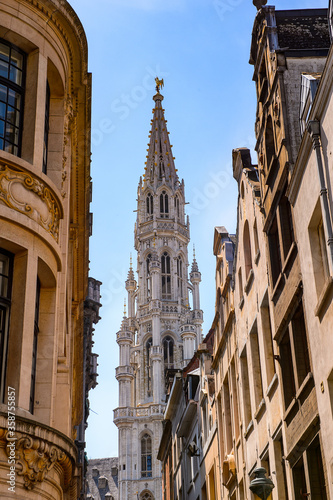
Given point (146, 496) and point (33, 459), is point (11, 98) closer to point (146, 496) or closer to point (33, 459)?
point (33, 459)

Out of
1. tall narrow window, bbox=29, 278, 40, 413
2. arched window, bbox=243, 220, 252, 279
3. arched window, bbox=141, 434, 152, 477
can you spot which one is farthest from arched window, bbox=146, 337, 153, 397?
tall narrow window, bbox=29, 278, 40, 413

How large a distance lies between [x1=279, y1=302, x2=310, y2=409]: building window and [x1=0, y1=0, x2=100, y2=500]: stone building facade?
5480 mm

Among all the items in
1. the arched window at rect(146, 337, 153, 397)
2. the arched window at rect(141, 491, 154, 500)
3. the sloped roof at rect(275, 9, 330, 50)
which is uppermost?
the arched window at rect(146, 337, 153, 397)

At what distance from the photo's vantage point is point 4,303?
15609mm

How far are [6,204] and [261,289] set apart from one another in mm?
9645

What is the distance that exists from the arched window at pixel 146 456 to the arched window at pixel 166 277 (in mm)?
30006

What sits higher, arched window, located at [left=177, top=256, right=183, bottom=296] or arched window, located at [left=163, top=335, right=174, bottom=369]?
arched window, located at [left=177, top=256, right=183, bottom=296]

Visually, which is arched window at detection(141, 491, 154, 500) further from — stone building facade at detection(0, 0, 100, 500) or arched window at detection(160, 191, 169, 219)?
stone building facade at detection(0, 0, 100, 500)

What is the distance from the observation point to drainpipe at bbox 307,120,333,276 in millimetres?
15492

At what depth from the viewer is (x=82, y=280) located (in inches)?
1174

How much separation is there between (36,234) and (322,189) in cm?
612

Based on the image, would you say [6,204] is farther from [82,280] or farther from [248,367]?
[82,280]

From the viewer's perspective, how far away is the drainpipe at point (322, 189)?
1549 centimetres

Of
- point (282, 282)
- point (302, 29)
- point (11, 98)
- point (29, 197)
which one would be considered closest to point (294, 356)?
point (282, 282)
